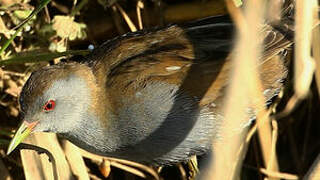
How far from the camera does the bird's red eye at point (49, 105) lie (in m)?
3.41

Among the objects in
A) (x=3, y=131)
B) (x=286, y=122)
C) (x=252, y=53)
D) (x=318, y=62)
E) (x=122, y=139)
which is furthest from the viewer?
(x=286, y=122)

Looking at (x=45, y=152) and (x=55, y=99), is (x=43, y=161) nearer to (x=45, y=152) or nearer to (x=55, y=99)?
(x=45, y=152)

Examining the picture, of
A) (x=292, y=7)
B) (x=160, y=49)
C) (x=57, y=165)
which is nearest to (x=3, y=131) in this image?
(x=57, y=165)

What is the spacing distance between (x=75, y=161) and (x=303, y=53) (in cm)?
204

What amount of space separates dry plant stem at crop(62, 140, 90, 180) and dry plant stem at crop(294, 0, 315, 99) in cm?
189

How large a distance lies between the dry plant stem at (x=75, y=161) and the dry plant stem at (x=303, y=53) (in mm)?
1893

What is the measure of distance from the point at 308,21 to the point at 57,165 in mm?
1926

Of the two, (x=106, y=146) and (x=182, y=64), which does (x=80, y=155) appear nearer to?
(x=106, y=146)

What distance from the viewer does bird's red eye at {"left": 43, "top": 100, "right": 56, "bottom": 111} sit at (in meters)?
3.41

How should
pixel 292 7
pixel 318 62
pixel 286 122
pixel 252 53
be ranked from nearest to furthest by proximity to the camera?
pixel 252 53
pixel 318 62
pixel 292 7
pixel 286 122

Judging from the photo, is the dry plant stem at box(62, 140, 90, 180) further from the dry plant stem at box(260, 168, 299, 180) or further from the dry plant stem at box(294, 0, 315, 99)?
the dry plant stem at box(294, 0, 315, 99)

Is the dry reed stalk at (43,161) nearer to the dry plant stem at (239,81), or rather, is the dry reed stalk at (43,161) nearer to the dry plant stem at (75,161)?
the dry plant stem at (75,161)

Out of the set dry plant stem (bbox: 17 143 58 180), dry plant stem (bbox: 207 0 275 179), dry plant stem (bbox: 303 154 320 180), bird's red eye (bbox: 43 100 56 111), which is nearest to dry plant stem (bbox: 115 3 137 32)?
bird's red eye (bbox: 43 100 56 111)

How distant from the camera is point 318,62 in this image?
2947 mm
